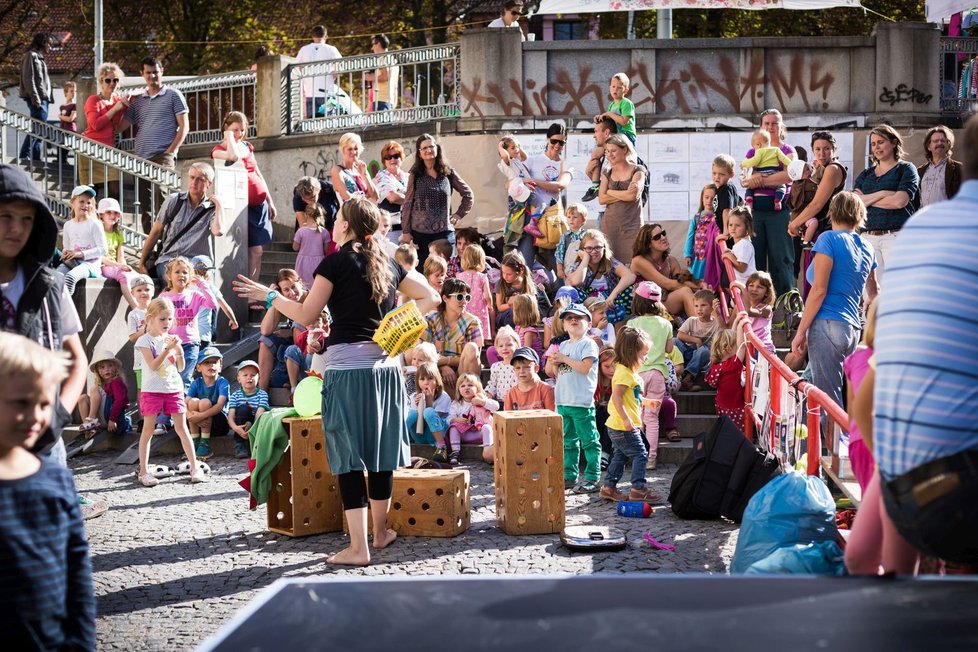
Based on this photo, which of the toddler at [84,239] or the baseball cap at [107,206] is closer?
the toddler at [84,239]

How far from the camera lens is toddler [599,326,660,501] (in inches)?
353

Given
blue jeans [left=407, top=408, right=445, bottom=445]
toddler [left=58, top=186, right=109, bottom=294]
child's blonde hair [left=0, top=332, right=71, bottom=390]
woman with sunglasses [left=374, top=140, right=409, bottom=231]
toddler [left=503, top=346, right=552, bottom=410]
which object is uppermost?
woman with sunglasses [left=374, top=140, right=409, bottom=231]

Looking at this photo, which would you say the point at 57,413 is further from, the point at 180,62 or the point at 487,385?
the point at 180,62

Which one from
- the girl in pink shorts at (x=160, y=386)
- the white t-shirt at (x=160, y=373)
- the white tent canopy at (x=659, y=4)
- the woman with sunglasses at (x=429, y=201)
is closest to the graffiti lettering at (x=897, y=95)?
the white tent canopy at (x=659, y=4)

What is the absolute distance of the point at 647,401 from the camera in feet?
34.5

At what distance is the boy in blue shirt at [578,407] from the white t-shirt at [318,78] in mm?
12457

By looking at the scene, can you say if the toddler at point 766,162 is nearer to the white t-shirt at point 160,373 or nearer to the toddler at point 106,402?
the white t-shirt at point 160,373

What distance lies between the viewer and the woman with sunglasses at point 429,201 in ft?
45.0

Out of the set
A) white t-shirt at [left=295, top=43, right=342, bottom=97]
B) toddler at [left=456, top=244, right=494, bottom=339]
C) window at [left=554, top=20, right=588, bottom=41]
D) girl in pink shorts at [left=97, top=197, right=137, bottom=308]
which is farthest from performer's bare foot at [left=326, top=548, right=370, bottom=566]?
window at [left=554, top=20, right=588, bottom=41]

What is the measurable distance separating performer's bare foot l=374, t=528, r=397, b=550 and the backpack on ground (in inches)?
236

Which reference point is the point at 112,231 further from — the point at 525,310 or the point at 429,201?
the point at 525,310

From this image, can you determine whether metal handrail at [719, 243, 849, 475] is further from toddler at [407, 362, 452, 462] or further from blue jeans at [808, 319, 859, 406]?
toddler at [407, 362, 452, 462]

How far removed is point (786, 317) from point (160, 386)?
624 cm

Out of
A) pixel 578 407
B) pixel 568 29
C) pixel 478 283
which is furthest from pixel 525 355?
pixel 568 29
